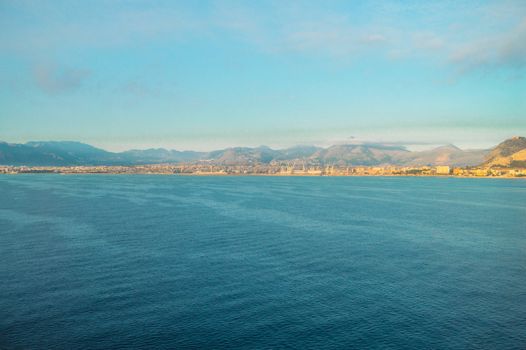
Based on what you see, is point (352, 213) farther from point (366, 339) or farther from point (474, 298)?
point (366, 339)

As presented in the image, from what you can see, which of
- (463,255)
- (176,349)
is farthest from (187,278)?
(463,255)

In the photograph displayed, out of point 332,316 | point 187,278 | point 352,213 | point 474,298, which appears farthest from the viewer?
point 352,213

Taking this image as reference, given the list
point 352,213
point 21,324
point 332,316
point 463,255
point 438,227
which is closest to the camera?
point 21,324

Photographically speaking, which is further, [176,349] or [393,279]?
[393,279]

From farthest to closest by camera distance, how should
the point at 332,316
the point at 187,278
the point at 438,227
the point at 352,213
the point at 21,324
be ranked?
the point at 352,213 < the point at 438,227 < the point at 187,278 < the point at 332,316 < the point at 21,324

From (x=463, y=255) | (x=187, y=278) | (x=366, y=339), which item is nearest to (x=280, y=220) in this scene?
(x=463, y=255)

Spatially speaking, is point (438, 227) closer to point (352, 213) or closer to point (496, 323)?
point (352, 213)
